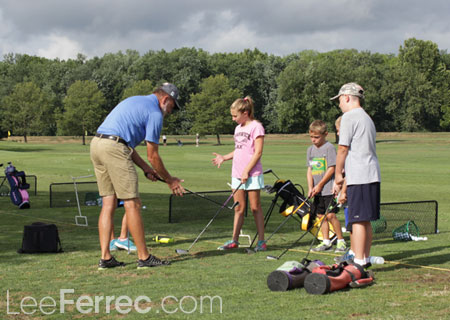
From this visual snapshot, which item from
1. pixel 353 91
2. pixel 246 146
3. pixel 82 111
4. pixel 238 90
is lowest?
pixel 246 146

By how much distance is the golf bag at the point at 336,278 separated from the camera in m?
5.83

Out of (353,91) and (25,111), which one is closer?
(353,91)

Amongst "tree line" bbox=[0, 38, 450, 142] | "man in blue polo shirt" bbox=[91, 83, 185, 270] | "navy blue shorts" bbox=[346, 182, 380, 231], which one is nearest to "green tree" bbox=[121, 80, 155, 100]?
"tree line" bbox=[0, 38, 450, 142]

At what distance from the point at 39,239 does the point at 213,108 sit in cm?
8660

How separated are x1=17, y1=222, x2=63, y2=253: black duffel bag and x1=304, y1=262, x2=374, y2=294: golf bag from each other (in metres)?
4.10

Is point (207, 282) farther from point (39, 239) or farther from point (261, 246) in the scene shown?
point (39, 239)

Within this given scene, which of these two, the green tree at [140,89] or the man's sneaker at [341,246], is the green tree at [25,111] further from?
the man's sneaker at [341,246]

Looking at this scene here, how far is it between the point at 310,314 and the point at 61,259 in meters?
4.05

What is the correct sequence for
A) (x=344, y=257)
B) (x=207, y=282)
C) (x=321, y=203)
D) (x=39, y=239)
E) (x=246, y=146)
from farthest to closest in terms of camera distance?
(x=321, y=203), (x=246, y=146), (x=39, y=239), (x=344, y=257), (x=207, y=282)

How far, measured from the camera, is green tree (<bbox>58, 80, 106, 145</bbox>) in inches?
3866

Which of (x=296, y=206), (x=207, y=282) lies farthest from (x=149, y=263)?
(x=296, y=206)

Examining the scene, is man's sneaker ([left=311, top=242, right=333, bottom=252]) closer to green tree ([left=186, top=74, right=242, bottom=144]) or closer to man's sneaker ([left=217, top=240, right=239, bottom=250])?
man's sneaker ([left=217, top=240, right=239, bottom=250])

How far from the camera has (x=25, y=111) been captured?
101938 millimetres

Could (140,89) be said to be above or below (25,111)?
above
